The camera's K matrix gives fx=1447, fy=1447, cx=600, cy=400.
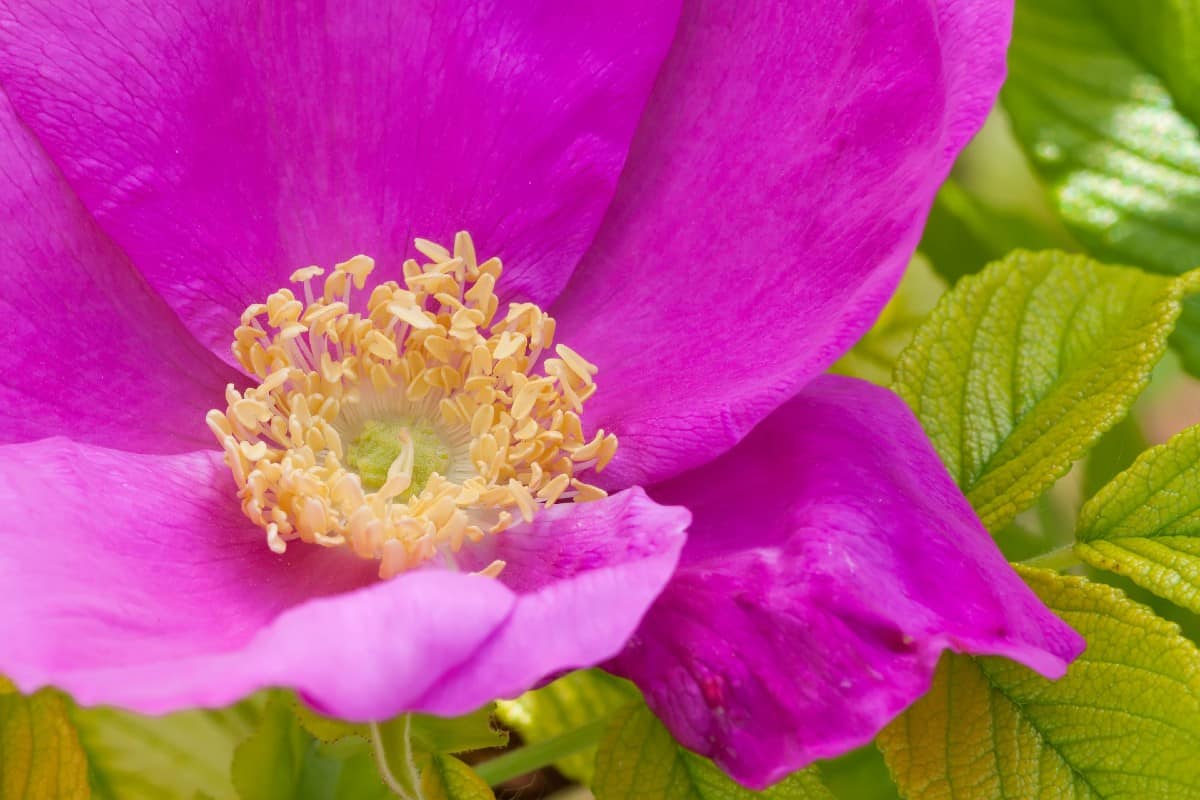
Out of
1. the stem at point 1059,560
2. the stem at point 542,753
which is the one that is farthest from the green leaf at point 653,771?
the stem at point 1059,560

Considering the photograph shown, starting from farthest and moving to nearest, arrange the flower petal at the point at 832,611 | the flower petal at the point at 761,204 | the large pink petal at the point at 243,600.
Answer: the flower petal at the point at 761,204, the flower petal at the point at 832,611, the large pink petal at the point at 243,600

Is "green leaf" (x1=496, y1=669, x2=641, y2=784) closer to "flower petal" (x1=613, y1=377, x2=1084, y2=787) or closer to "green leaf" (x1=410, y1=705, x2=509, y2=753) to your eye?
"green leaf" (x1=410, y1=705, x2=509, y2=753)

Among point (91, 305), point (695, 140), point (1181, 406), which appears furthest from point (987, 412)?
point (1181, 406)

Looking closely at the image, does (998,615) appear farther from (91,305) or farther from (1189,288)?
(91,305)

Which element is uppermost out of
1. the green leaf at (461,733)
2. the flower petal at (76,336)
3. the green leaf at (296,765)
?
the flower petal at (76,336)

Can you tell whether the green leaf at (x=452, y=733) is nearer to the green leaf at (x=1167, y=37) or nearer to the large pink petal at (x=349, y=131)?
the large pink petal at (x=349, y=131)

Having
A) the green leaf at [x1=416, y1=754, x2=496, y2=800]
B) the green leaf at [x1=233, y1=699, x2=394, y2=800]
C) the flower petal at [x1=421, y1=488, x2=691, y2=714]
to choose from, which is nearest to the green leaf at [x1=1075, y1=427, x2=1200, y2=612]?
the flower petal at [x1=421, y1=488, x2=691, y2=714]

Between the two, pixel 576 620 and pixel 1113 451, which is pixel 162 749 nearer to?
pixel 576 620
